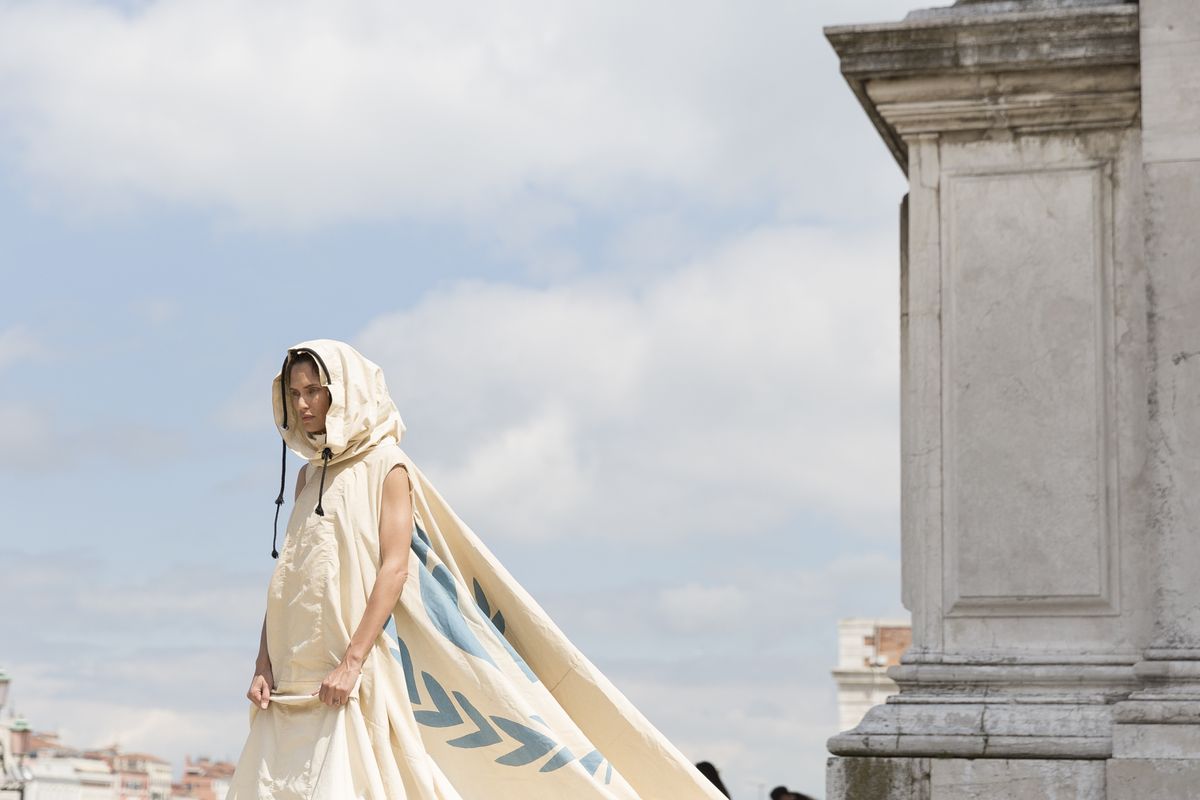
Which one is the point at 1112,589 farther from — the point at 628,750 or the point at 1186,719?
the point at 628,750

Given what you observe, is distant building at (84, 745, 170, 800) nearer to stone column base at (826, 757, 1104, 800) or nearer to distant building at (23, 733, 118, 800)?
distant building at (23, 733, 118, 800)

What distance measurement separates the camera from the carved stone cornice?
6473 mm

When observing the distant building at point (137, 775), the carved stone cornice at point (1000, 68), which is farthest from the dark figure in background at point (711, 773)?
the distant building at point (137, 775)

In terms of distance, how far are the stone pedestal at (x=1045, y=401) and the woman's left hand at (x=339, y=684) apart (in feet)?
4.98

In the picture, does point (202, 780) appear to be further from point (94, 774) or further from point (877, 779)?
point (877, 779)

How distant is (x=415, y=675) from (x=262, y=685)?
1.63 ft

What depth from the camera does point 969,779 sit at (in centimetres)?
611

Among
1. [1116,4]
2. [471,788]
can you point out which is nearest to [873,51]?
[1116,4]

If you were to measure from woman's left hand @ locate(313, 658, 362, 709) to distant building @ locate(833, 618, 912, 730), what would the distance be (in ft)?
150

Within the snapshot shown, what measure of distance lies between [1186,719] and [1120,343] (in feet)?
4.00

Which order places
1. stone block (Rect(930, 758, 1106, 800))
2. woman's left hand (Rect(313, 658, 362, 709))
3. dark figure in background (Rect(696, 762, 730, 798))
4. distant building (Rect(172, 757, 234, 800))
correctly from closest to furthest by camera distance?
stone block (Rect(930, 758, 1106, 800)) → woman's left hand (Rect(313, 658, 362, 709)) → dark figure in background (Rect(696, 762, 730, 798)) → distant building (Rect(172, 757, 234, 800))

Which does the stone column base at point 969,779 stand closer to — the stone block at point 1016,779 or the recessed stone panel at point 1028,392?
the stone block at point 1016,779

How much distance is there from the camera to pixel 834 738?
6312mm

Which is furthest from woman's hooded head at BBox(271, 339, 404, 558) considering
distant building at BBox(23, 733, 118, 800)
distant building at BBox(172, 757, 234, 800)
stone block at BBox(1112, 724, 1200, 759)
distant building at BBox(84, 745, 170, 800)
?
distant building at BBox(84, 745, 170, 800)
